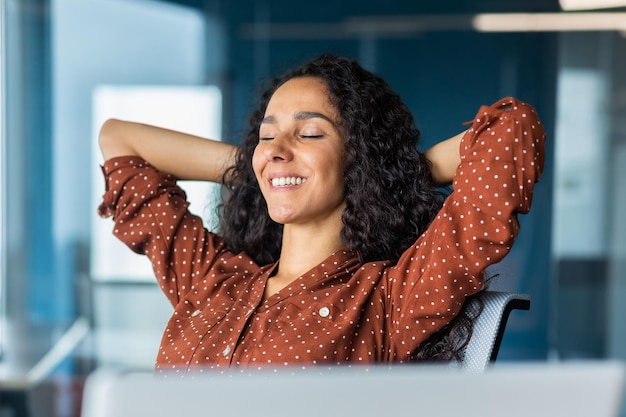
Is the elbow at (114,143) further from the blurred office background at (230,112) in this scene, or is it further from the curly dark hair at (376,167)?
the blurred office background at (230,112)

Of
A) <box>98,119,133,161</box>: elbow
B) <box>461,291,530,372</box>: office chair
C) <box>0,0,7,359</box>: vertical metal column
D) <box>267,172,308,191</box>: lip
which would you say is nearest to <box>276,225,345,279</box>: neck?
<box>267,172,308,191</box>: lip

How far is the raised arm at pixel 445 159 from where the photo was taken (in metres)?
1.92

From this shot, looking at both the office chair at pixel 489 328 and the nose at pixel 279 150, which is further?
the nose at pixel 279 150

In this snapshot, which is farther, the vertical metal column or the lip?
the vertical metal column

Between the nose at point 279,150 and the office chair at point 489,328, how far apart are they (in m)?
0.45

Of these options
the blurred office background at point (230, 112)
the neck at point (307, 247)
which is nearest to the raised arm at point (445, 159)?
the neck at point (307, 247)

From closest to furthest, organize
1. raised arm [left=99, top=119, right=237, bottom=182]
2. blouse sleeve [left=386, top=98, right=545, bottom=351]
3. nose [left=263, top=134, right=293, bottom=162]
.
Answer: blouse sleeve [left=386, top=98, right=545, bottom=351], nose [left=263, top=134, right=293, bottom=162], raised arm [left=99, top=119, right=237, bottom=182]

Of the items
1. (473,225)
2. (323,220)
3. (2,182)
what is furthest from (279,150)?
(2,182)

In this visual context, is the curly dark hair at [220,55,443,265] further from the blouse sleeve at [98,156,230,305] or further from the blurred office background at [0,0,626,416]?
the blurred office background at [0,0,626,416]

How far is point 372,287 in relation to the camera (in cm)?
179

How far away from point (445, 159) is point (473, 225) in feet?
1.18

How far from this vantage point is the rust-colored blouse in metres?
1.63

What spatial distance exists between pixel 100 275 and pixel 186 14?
124cm

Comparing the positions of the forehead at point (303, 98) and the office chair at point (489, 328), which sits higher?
the forehead at point (303, 98)
